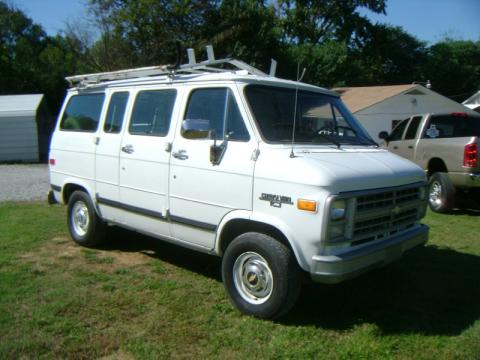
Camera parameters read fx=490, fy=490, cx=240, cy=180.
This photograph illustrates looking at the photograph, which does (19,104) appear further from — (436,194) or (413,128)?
(436,194)

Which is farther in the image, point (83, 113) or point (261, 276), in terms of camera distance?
point (83, 113)

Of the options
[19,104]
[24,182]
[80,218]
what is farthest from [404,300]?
[19,104]

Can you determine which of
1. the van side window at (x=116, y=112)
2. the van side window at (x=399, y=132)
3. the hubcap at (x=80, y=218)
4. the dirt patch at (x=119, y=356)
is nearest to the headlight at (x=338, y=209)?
the dirt patch at (x=119, y=356)

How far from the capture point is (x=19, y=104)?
74.4 ft

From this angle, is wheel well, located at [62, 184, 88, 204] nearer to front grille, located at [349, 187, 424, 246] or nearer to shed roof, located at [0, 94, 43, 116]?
front grille, located at [349, 187, 424, 246]

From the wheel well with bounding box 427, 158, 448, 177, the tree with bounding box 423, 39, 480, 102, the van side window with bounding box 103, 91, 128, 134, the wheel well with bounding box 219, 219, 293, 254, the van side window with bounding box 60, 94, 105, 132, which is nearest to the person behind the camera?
the wheel well with bounding box 219, 219, 293, 254

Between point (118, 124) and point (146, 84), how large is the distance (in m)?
0.66

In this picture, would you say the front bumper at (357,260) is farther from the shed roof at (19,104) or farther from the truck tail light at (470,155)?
the shed roof at (19,104)

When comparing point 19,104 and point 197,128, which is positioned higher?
point 197,128

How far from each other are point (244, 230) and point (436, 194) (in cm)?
623

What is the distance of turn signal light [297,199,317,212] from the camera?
3.91 meters

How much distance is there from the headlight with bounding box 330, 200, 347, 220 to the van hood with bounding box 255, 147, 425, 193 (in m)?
0.11

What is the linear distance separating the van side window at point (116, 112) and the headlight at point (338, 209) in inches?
123

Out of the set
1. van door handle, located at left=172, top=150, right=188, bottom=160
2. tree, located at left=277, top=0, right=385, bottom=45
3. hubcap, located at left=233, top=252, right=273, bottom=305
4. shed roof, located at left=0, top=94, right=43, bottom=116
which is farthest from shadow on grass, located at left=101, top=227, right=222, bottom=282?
tree, located at left=277, top=0, right=385, bottom=45
